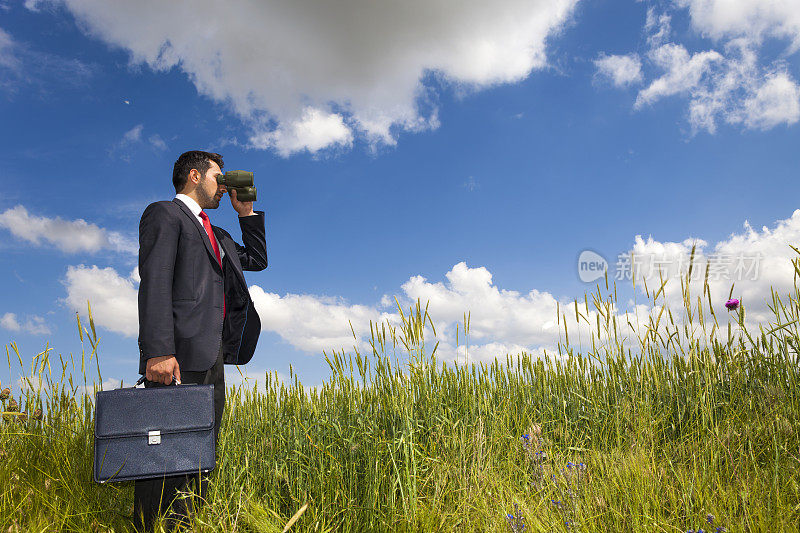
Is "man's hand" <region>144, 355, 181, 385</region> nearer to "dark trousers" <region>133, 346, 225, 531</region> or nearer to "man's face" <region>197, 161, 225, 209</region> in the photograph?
"dark trousers" <region>133, 346, 225, 531</region>

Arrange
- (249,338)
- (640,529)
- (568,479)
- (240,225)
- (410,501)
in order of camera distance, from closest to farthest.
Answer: (640,529), (410,501), (568,479), (249,338), (240,225)

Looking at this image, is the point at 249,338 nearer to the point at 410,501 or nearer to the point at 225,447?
the point at 225,447

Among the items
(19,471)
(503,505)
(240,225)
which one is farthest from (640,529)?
(19,471)

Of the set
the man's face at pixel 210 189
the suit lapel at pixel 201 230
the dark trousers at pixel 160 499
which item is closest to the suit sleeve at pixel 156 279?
the suit lapel at pixel 201 230

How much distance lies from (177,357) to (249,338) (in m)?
0.62

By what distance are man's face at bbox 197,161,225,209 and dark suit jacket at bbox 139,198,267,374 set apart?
0.68 ft

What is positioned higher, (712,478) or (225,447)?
(225,447)

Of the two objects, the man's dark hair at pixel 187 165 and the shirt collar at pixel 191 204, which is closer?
the shirt collar at pixel 191 204

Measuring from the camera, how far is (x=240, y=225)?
3.95 m

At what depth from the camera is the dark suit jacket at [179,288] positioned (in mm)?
2822

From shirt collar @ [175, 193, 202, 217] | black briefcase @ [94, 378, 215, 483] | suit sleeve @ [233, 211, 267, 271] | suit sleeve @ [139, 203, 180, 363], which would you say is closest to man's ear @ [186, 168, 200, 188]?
shirt collar @ [175, 193, 202, 217]

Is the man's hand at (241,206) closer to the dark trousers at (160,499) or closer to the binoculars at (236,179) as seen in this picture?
the binoculars at (236,179)

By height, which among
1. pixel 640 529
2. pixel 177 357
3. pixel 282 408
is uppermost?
pixel 177 357

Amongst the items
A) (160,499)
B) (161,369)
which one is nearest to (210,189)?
(161,369)
